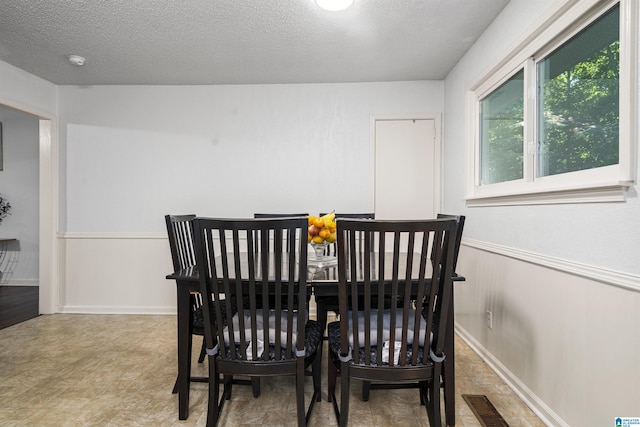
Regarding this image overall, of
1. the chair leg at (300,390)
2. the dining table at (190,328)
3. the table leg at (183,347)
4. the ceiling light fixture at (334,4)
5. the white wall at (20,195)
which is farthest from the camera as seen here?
the white wall at (20,195)

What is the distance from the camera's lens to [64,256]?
358 cm

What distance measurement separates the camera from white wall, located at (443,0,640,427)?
1262 millimetres

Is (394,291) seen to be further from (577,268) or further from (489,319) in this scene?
(489,319)

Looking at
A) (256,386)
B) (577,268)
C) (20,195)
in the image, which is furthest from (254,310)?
(20,195)

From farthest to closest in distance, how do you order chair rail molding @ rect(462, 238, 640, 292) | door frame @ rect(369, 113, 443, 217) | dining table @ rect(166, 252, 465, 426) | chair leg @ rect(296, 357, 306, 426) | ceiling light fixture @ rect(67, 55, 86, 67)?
door frame @ rect(369, 113, 443, 217) < ceiling light fixture @ rect(67, 55, 86, 67) < dining table @ rect(166, 252, 465, 426) < chair leg @ rect(296, 357, 306, 426) < chair rail molding @ rect(462, 238, 640, 292)

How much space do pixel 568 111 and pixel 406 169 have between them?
1837 mm

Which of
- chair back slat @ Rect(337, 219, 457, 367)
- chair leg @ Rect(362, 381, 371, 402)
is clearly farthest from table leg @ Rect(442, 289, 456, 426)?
chair leg @ Rect(362, 381, 371, 402)

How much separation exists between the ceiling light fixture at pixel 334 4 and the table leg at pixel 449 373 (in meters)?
1.76

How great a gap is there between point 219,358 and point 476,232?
2048 mm

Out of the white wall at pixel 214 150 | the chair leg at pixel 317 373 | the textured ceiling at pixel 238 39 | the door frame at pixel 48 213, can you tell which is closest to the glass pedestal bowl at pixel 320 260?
the chair leg at pixel 317 373

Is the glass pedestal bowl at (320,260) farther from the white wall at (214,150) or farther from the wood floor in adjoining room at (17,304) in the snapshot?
the wood floor in adjoining room at (17,304)

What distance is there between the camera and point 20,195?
15.4ft

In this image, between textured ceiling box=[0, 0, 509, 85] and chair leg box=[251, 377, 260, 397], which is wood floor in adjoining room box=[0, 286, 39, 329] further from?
chair leg box=[251, 377, 260, 397]

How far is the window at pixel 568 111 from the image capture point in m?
1.33
